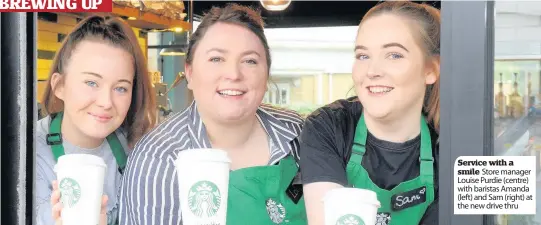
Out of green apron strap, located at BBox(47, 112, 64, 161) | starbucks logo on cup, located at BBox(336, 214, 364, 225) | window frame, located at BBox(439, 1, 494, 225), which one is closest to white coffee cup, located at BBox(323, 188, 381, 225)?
starbucks logo on cup, located at BBox(336, 214, 364, 225)

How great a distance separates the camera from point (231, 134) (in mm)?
1882

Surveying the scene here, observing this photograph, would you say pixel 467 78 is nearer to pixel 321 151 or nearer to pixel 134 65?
pixel 321 151

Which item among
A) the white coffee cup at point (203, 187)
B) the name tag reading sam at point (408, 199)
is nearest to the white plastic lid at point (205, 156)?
the white coffee cup at point (203, 187)

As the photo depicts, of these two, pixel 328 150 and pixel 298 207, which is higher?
pixel 328 150

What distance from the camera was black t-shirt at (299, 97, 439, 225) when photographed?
1.71 metres

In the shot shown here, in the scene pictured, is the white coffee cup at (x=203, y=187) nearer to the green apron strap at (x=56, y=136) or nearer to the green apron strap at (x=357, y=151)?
the green apron strap at (x=357, y=151)

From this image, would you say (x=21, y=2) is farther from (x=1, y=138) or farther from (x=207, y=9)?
(x=207, y=9)

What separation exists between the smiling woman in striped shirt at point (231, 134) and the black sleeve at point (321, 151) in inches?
2.8

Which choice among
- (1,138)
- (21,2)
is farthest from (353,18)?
(1,138)

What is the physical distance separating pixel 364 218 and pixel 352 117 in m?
0.40

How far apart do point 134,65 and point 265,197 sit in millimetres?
588

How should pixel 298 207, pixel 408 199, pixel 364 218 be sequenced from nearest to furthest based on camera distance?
pixel 364 218 → pixel 408 199 → pixel 298 207

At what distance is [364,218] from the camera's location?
145 centimetres

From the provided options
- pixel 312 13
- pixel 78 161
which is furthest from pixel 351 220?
pixel 78 161
